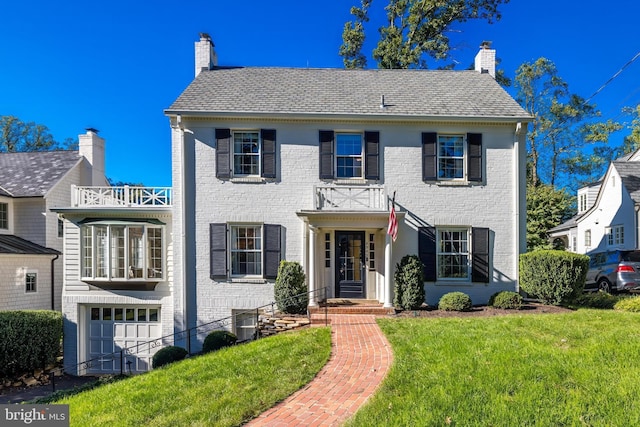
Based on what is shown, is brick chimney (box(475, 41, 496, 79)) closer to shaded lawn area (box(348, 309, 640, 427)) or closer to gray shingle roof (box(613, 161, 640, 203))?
shaded lawn area (box(348, 309, 640, 427))

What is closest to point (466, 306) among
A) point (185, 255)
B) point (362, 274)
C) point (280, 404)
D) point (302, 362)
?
point (362, 274)

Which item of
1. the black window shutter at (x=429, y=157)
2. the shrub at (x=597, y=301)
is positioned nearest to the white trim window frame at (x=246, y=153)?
the black window shutter at (x=429, y=157)

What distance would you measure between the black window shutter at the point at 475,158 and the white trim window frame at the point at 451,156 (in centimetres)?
20

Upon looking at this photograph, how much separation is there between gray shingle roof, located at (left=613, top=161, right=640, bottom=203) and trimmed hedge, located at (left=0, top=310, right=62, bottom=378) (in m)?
26.7

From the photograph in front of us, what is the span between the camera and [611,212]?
21.0 m

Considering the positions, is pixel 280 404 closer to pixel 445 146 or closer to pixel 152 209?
pixel 152 209

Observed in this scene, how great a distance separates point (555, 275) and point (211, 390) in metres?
10.0

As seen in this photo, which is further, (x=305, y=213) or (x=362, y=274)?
(x=362, y=274)

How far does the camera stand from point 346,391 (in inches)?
207

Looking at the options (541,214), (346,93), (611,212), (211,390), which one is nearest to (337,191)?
(346,93)

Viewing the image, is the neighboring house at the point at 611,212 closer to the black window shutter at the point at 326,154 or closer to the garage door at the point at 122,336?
the black window shutter at the point at 326,154

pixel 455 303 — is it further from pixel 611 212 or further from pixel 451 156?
pixel 611 212

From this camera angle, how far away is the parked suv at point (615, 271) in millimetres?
13109

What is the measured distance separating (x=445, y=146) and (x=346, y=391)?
9447mm
